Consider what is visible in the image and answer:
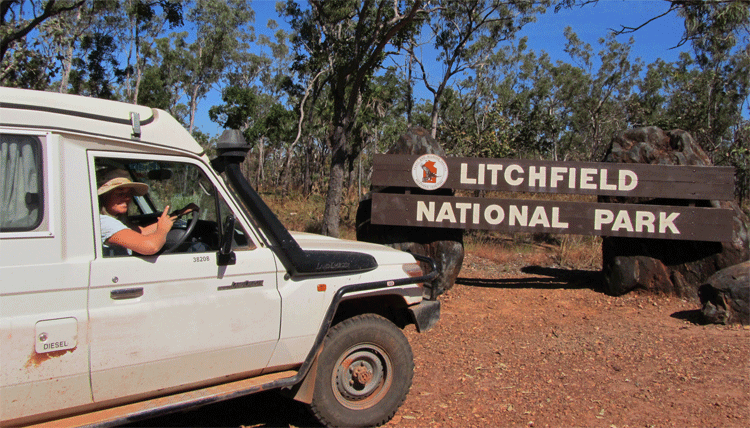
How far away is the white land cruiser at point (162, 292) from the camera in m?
2.67

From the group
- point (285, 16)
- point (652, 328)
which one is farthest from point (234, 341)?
point (285, 16)

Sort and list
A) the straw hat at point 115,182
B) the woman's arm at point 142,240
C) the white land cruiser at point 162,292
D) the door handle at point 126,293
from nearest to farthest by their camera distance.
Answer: the white land cruiser at point 162,292, the door handle at point 126,293, the woman's arm at point 142,240, the straw hat at point 115,182

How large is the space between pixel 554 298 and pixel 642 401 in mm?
3587

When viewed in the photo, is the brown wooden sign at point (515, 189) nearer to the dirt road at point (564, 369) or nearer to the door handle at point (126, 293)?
the dirt road at point (564, 369)

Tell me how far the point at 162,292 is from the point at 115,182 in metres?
0.70

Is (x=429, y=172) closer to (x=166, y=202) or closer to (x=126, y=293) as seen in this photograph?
(x=166, y=202)

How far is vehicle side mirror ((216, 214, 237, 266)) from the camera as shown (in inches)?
123

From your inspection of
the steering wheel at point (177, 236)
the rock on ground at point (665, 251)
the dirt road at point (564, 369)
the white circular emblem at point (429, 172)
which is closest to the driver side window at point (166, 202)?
the steering wheel at point (177, 236)

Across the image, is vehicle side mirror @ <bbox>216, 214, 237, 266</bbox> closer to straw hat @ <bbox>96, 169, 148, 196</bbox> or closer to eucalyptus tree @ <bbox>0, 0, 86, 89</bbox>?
straw hat @ <bbox>96, 169, 148, 196</bbox>

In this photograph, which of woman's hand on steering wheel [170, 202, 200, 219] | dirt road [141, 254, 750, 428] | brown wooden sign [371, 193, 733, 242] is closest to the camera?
woman's hand on steering wheel [170, 202, 200, 219]

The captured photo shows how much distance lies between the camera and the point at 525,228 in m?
7.87

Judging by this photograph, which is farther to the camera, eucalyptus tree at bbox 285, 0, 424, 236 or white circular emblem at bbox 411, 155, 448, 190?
eucalyptus tree at bbox 285, 0, 424, 236

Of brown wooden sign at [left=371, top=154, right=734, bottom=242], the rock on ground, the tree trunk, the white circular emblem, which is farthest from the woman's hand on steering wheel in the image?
the tree trunk

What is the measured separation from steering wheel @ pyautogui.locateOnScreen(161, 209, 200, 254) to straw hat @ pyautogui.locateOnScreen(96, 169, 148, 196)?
33 centimetres
